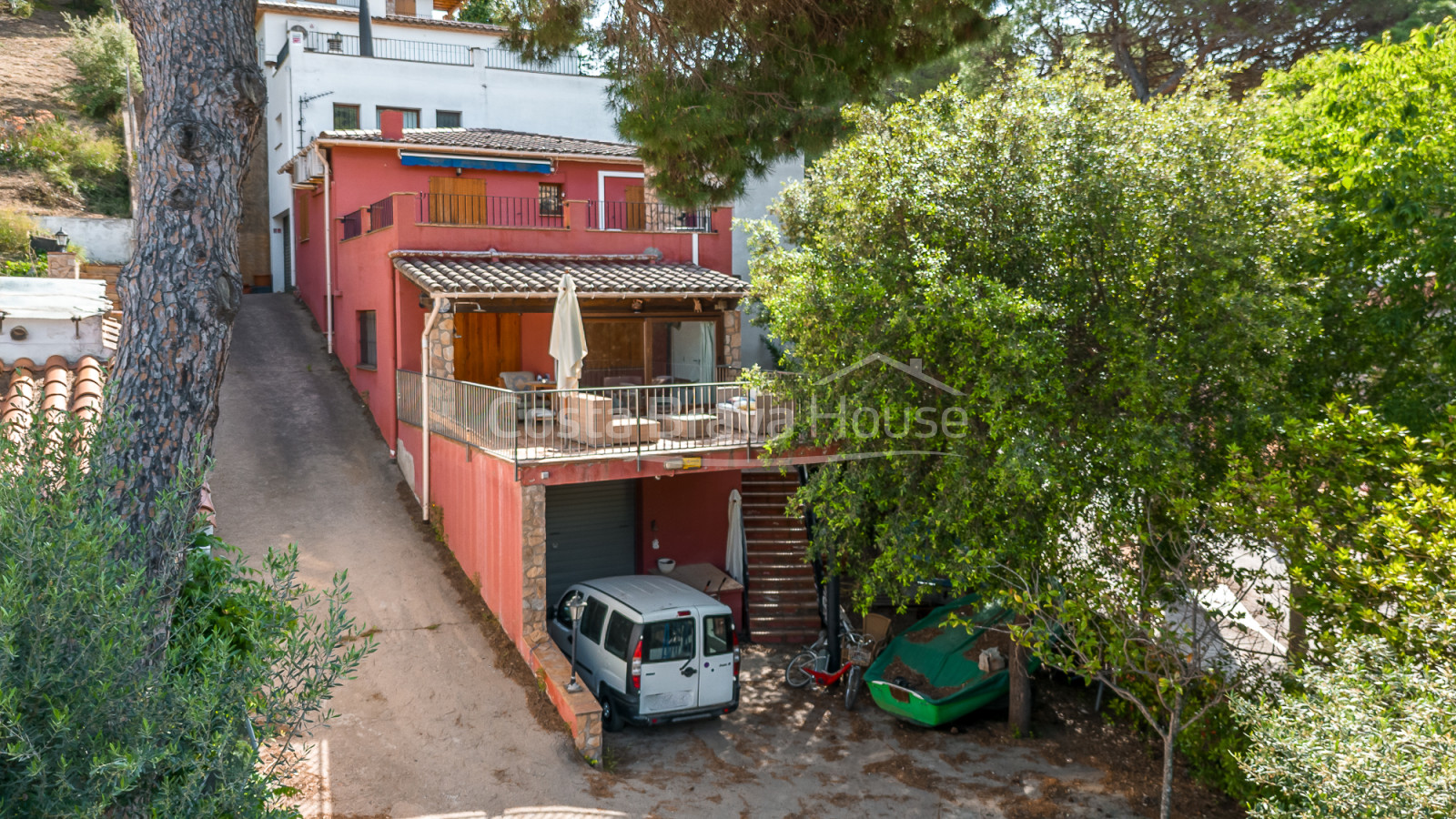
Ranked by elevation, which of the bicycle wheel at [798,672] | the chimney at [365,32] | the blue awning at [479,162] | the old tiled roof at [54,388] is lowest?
the bicycle wheel at [798,672]

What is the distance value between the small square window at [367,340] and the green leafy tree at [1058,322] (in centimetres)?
1043

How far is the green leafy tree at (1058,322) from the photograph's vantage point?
9203mm

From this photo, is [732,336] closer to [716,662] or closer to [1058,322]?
[716,662]

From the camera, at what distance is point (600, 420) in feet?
41.1

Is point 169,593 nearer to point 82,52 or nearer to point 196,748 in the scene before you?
point 196,748

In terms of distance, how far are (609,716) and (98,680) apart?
8352 millimetres

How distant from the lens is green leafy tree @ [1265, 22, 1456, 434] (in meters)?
9.78

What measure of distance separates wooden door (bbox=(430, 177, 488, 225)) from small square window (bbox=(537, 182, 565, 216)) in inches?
51.8

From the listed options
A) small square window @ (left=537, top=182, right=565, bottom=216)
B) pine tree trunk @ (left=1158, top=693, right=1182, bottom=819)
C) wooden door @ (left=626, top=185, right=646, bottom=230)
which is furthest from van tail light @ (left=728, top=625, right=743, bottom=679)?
small square window @ (left=537, top=182, right=565, bottom=216)

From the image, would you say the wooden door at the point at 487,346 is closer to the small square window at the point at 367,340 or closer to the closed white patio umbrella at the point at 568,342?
the small square window at the point at 367,340

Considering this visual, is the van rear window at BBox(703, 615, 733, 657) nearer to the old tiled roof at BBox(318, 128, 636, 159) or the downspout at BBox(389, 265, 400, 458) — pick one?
the downspout at BBox(389, 265, 400, 458)

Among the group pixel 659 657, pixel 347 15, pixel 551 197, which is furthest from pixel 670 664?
pixel 347 15

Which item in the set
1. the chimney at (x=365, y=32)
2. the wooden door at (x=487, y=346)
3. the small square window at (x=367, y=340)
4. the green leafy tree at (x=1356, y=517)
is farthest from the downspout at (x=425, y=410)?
the chimney at (x=365, y=32)

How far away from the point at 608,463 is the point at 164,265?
7.00m
